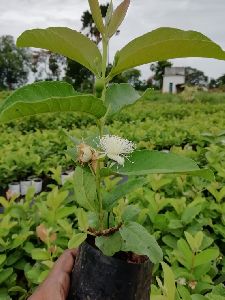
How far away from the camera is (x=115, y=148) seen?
0.97 metres

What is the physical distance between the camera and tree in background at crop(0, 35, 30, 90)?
70.9 metres

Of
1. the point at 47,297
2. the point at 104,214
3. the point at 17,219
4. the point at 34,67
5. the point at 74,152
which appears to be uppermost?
the point at 74,152

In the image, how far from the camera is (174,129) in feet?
21.0

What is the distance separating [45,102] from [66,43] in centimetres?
20

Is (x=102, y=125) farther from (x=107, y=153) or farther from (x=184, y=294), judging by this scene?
(x=184, y=294)

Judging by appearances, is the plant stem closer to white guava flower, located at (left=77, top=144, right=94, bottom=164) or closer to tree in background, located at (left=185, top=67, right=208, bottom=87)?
white guava flower, located at (left=77, top=144, right=94, bottom=164)

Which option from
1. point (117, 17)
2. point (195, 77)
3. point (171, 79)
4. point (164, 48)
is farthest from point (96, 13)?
point (195, 77)

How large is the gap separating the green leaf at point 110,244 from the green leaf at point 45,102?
0.31 m

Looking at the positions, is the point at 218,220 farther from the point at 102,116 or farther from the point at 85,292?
the point at 102,116

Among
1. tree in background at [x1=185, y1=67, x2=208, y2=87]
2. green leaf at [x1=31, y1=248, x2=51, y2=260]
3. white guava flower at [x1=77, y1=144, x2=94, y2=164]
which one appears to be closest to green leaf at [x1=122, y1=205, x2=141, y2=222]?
white guava flower at [x1=77, y1=144, x2=94, y2=164]

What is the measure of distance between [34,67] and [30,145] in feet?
238

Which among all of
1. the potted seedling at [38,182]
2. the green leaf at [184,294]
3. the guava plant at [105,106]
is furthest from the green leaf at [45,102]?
the potted seedling at [38,182]

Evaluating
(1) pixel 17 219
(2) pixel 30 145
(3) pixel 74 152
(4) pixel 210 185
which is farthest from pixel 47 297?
(2) pixel 30 145

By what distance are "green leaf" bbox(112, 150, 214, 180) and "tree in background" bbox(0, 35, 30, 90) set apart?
71102mm
